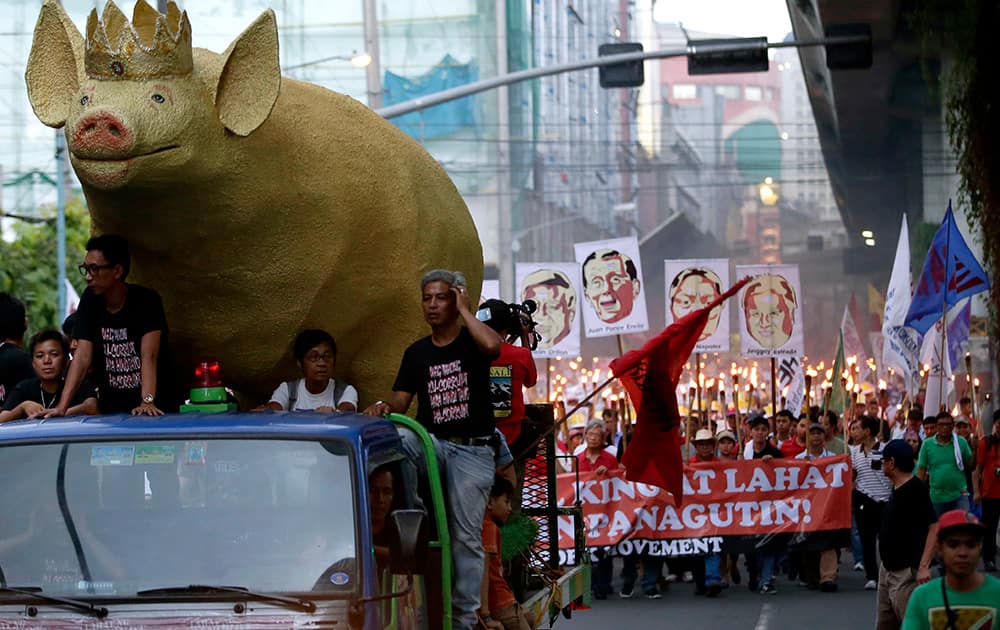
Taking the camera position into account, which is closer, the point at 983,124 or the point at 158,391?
the point at 158,391

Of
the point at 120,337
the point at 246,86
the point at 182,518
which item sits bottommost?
the point at 182,518

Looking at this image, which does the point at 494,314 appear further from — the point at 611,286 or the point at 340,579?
the point at 611,286

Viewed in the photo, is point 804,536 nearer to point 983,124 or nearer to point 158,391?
point 983,124

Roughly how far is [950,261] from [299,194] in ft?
37.2

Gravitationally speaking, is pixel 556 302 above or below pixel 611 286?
below

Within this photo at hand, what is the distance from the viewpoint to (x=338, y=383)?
8914 millimetres

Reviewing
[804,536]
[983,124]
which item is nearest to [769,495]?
[804,536]

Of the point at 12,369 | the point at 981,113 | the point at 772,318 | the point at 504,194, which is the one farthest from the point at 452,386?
the point at 504,194

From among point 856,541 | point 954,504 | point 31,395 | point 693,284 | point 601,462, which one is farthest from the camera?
point 693,284

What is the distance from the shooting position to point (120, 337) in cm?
807

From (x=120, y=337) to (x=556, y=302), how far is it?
15.8 m

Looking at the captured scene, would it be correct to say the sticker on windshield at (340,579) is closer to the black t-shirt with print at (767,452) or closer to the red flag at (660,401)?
the red flag at (660,401)

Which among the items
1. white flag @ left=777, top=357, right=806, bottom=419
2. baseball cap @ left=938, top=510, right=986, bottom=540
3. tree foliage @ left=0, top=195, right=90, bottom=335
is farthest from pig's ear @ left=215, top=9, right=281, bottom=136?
tree foliage @ left=0, top=195, right=90, bottom=335

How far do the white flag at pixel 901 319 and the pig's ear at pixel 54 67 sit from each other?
14.2 m
